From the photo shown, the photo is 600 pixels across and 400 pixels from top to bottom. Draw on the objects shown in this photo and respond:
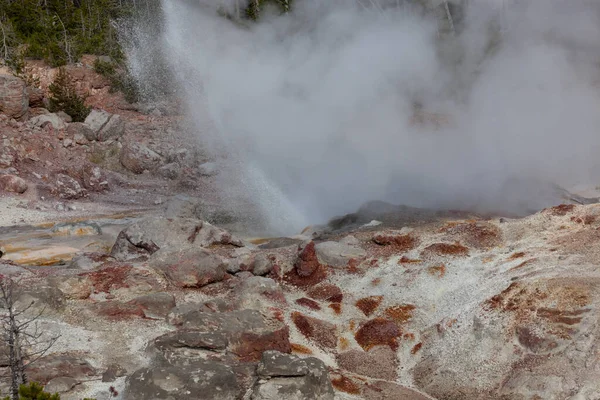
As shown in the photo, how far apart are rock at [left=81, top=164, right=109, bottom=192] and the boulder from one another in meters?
1.78

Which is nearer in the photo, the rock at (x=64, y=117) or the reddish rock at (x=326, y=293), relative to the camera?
the reddish rock at (x=326, y=293)

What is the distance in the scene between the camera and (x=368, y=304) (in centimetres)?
793

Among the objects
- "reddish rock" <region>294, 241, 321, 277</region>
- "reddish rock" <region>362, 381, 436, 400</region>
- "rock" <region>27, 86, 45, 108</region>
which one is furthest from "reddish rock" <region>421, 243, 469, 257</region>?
"rock" <region>27, 86, 45, 108</region>

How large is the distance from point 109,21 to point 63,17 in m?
1.74

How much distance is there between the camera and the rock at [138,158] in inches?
635

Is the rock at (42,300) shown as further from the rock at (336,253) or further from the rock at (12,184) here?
the rock at (12,184)

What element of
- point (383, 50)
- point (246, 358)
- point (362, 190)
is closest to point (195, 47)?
point (383, 50)

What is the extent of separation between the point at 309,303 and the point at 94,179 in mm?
8804

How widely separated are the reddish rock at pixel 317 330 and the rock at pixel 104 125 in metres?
11.4

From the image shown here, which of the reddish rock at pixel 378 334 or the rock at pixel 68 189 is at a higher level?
the reddish rock at pixel 378 334

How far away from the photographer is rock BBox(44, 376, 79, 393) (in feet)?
17.7

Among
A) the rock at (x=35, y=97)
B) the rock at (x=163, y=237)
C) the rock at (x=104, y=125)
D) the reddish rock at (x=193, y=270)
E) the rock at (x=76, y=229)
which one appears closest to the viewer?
the reddish rock at (x=193, y=270)

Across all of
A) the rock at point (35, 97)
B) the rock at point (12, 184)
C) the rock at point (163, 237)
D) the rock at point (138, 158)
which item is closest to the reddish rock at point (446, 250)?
the rock at point (163, 237)

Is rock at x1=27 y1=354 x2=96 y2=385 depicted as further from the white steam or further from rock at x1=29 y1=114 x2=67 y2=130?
rock at x1=29 y1=114 x2=67 y2=130
